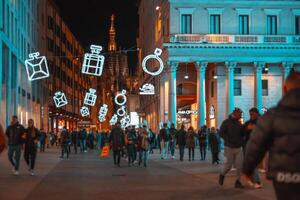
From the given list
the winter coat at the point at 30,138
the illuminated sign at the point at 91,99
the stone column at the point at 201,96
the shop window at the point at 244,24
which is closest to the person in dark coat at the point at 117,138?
the winter coat at the point at 30,138

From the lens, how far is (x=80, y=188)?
54.1 feet

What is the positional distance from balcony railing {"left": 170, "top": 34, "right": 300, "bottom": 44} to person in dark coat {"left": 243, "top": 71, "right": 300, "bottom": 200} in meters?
54.7

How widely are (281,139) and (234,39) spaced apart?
5651cm

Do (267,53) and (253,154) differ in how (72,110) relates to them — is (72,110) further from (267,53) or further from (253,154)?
(253,154)

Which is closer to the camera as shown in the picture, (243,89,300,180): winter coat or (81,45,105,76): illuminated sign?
(243,89,300,180): winter coat

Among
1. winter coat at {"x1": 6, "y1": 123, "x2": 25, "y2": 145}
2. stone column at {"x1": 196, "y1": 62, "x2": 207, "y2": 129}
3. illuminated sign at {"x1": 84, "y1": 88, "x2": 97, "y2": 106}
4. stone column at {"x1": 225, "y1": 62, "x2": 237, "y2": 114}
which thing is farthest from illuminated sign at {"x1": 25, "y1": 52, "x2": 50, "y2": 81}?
stone column at {"x1": 225, "y1": 62, "x2": 237, "y2": 114}

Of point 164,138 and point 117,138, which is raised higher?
point 117,138

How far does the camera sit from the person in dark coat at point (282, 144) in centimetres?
549

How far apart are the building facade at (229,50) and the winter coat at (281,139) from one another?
179 feet

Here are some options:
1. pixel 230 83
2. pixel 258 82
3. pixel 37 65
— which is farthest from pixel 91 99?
pixel 258 82

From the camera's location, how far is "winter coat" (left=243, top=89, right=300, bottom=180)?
5516 mm

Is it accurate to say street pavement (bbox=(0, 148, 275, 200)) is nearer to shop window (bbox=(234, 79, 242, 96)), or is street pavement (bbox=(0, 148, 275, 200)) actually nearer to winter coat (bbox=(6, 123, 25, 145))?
winter coat (bbox=(6, 123, 25, 145))

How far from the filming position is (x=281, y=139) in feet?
18.4

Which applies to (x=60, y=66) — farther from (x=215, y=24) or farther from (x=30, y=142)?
(x=30, y=142)
